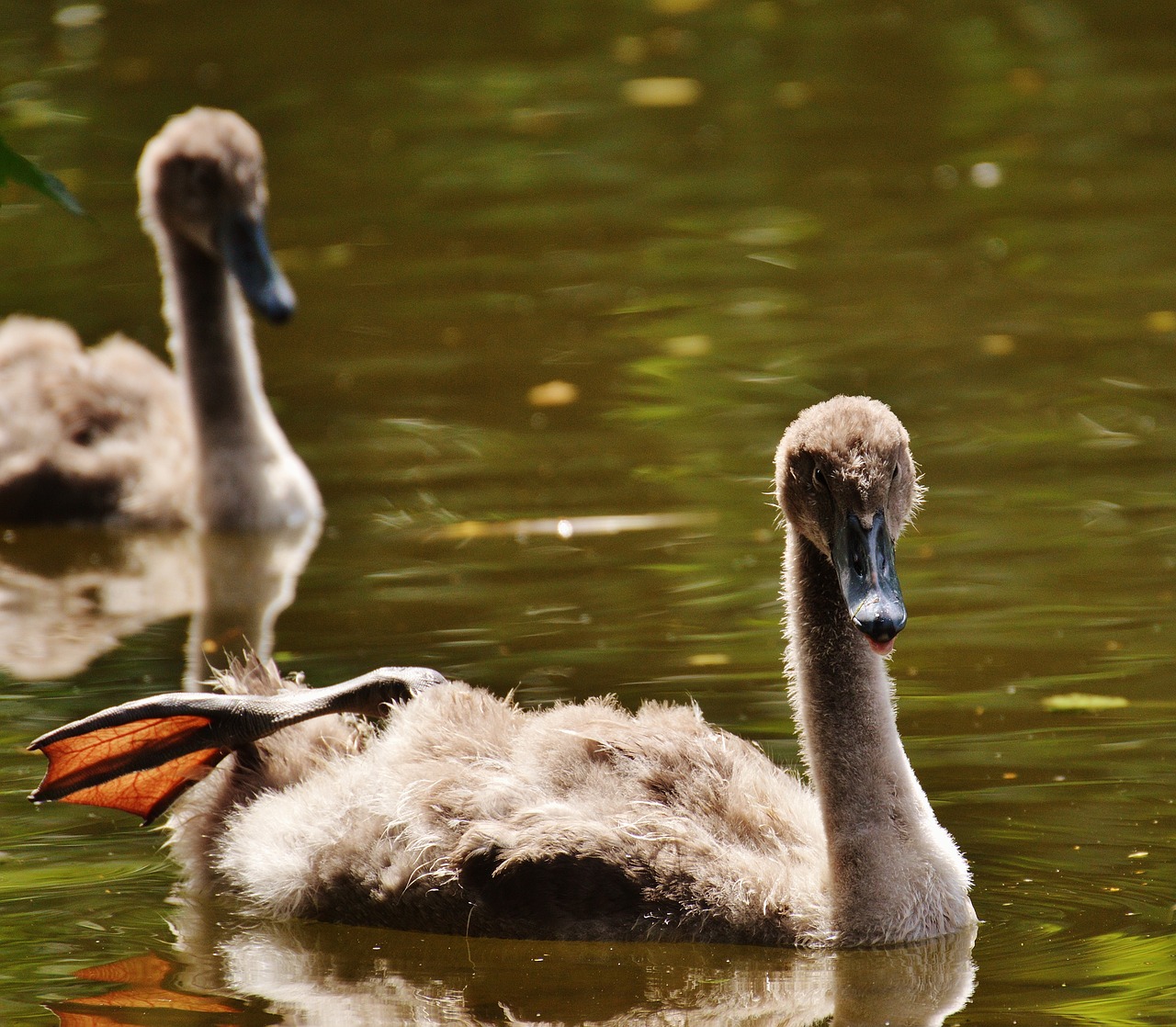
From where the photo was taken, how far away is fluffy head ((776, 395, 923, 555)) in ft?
18.2

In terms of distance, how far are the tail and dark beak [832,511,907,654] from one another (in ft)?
4.05

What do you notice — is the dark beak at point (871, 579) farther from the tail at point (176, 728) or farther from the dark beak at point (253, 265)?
the dark beak at point (253, 265)

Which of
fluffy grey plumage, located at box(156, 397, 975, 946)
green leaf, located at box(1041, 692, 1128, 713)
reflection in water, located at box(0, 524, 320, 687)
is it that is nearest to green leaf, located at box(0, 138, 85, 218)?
fluffy grey plumage, located at box(156, 397, 975, 946)

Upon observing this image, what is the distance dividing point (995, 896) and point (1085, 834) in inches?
14.9

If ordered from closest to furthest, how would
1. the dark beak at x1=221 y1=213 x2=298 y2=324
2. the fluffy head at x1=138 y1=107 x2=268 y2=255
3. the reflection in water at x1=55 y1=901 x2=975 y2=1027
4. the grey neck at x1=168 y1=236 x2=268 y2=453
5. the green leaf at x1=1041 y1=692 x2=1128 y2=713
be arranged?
the reflection in water at x1=55 y1=901 x2=975 y2=1027, the green leaf at x1=1041 y1=692 x2=1128 y2=713, the grey neck at x1=168 y1=236 x2=268 y2=453, the dark beak at x1=221 y1=213 x2=298 y2=324, the fluffy head at x1=138 y1=107 x2=268 y2=255

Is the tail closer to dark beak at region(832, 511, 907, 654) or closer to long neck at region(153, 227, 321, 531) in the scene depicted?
dark beak at region(832, 511, 907, 654)

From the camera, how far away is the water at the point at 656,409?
5605 mm

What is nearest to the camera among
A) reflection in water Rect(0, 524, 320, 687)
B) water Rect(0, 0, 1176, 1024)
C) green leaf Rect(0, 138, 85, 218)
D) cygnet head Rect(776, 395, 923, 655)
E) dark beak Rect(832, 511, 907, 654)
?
green leaf Rect(0, 138, 85, 218)

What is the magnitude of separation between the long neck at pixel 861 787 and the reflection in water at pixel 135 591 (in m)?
2.45

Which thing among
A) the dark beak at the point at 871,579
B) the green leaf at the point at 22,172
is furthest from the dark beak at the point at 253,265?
the green leaf at the point at 22,172

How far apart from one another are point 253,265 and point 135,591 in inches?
71.3

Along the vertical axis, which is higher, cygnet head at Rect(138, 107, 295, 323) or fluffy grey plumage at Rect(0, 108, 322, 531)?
cygnet head at Rect(138, 107, 295, 323)

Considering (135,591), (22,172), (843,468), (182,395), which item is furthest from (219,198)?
(22,172)

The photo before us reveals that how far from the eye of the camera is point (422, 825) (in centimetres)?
560
